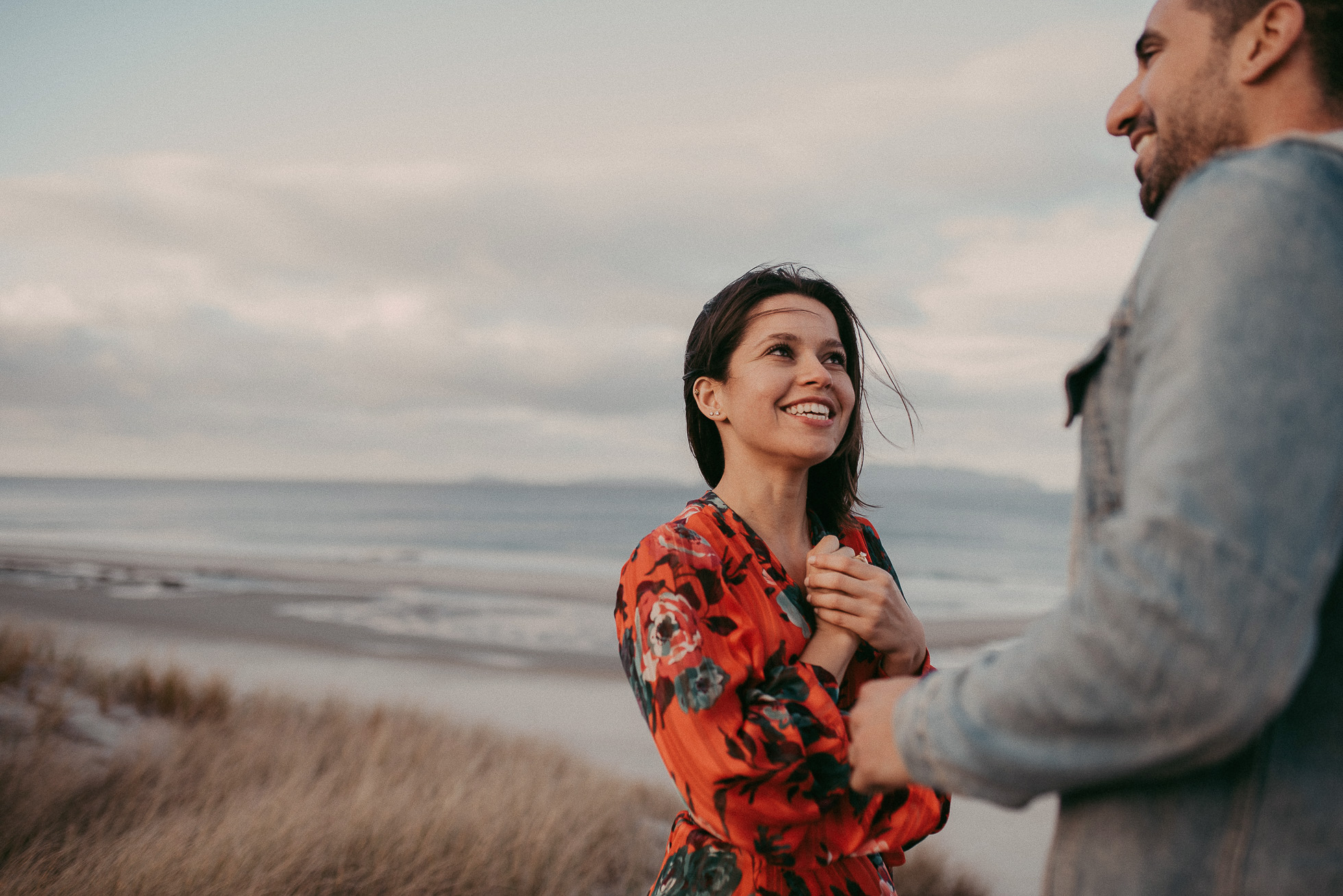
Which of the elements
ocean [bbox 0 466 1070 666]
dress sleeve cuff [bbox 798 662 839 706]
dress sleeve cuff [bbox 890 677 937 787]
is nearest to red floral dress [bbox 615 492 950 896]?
dress sleeve cuff [bbox 798 662 839 706]

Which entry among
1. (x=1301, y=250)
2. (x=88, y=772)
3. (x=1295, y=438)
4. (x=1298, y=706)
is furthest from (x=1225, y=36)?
(x=88, y=772)

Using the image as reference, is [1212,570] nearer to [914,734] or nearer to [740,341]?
[914,734]

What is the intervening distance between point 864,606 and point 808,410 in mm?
585

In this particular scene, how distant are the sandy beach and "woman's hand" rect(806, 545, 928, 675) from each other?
1.95 meters

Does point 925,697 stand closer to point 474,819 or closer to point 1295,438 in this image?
point 1295,438

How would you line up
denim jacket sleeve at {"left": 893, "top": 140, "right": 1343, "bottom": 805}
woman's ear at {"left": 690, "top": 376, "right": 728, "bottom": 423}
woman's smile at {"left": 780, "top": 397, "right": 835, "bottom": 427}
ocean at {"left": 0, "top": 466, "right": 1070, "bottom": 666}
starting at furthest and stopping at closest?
ocean at {"left": 0, "top": 466, "right": 1070, "bottom": 666}, woman's ear at {"left": 690, "top": 376, "right": 728, "bottom": 423}, woman's smile at {"left": 780, "top": 397, "right": 835, "bottom": 427}, denim jacket sleeve at {"left": 893, "top": 140, "right": 1343, "bottom": 805}

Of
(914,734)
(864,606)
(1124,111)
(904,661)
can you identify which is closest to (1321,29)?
(1124,111)

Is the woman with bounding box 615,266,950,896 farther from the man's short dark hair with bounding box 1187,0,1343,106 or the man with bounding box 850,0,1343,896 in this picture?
the man's short dark hair with bounding box 1187,0,1343,106

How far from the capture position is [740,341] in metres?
2.31

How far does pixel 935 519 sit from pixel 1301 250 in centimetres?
5968

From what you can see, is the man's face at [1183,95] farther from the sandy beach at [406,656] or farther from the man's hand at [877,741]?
the sandy beach at [406,656]

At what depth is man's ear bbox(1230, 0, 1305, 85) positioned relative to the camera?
1053 millimetres

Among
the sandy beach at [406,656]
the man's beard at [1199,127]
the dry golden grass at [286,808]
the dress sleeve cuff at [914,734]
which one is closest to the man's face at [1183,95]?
the man's beard at [1199,127]

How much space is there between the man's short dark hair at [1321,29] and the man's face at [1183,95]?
21 millimetres
